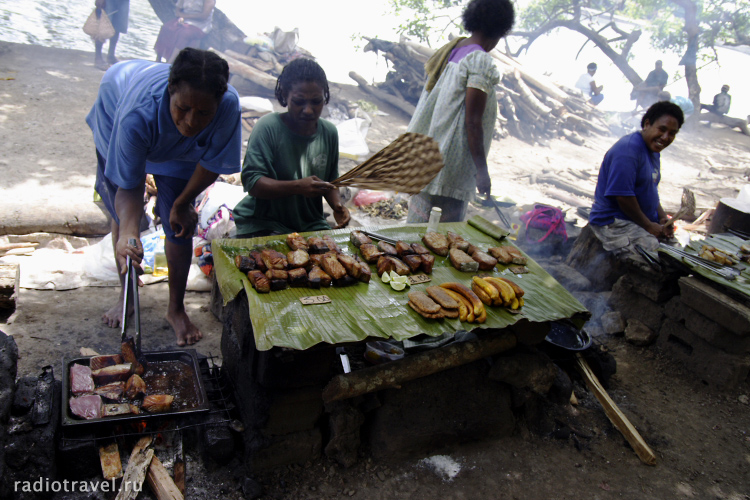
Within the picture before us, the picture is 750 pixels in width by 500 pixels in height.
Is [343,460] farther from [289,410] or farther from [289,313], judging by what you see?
[289,313]

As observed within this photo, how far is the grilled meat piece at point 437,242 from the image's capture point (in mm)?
3713

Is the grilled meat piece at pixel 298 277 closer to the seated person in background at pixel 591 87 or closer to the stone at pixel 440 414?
the stone at pixel 440 414

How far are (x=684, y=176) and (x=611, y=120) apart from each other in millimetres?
5293

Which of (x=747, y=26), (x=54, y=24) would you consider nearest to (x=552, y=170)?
(x=747, y=26)

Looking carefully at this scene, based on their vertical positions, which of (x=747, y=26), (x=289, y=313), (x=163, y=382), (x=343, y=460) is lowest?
(x=343, y=460)

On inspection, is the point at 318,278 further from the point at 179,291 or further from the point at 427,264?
the point at 179,291

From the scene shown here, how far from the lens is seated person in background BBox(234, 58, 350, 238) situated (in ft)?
11.6

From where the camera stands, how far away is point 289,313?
266cm

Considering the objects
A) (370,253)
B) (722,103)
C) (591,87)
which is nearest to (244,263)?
(370,253)

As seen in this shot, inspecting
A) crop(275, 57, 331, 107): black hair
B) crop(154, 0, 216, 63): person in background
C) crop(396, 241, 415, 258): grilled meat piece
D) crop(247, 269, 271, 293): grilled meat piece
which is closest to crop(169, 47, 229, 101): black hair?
crop(275, 57, 331, 107): black hair

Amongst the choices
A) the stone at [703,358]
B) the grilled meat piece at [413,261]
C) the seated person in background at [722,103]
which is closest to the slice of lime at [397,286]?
the grilled meat piece at [413,261]

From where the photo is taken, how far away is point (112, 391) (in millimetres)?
2738

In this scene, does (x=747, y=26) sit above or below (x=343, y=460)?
above

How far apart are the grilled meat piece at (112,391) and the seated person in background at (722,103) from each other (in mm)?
22300
